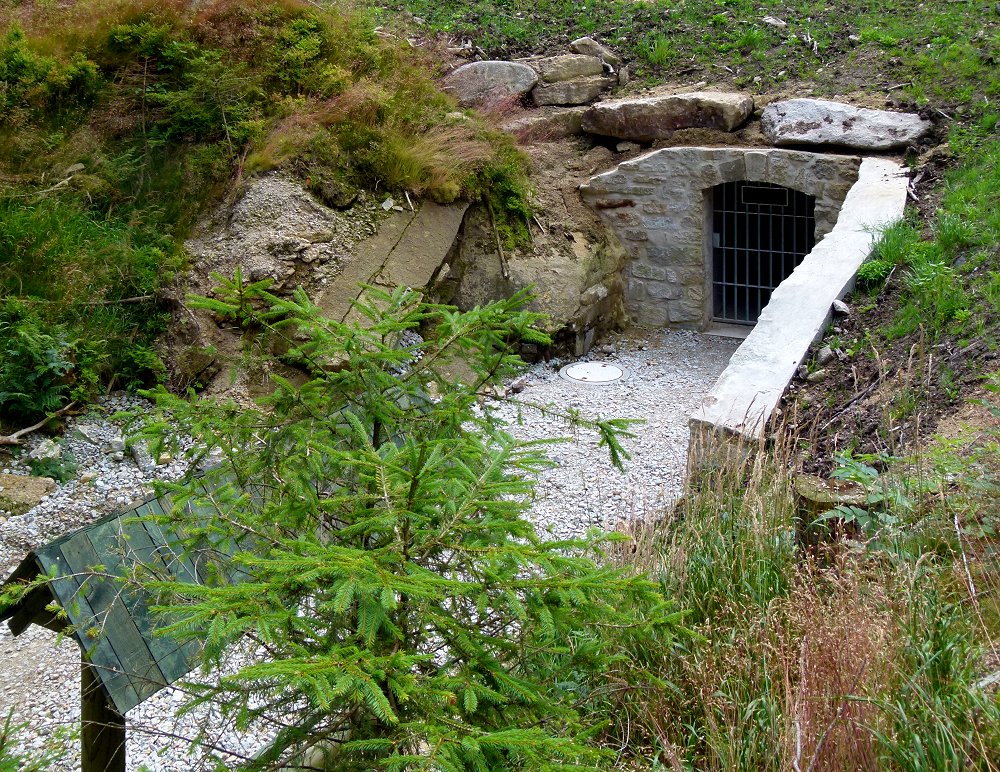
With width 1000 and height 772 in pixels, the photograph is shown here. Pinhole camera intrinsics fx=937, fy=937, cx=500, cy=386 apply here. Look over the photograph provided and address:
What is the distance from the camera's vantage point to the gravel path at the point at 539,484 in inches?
181

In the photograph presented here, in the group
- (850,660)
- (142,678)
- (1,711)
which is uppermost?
(850,660)

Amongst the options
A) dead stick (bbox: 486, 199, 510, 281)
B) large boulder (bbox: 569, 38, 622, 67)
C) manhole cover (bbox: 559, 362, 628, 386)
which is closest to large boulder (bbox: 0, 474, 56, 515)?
dead stick (bbox: 486, 199, 510, 281)

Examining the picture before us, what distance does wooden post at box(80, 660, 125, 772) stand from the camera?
3258mm

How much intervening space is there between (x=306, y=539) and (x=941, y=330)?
→ 452 centimetres

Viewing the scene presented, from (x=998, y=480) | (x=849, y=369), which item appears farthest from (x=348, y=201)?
(x=998, y=480)

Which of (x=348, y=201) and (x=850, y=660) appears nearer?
(x=850, y=660)

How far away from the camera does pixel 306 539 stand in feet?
8.09

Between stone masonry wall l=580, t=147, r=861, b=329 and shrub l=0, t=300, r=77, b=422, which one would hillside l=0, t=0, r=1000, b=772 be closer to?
shrub l=0, t=300, r=77, b=422

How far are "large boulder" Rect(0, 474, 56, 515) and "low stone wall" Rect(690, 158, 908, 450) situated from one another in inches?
163

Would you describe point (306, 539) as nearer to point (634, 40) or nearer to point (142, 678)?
point (142, 678)

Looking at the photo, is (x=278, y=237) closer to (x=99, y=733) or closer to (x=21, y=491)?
(x=21, y=491)

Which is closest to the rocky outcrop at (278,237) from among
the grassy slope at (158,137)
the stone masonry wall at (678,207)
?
the grassy slope at (158,137)

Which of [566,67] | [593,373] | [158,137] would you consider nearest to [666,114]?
[566,67]

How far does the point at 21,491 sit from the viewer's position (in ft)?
19.7
